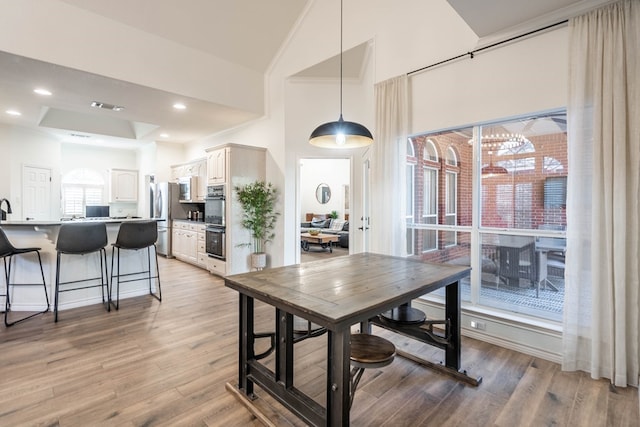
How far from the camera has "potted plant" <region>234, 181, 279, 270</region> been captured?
5199mm

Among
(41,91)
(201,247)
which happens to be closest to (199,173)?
(201,247)

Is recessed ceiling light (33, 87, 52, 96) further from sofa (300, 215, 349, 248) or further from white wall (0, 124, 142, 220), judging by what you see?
sofa (300, 215, 349, 248)

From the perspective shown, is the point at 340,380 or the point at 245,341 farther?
the point at 245,341

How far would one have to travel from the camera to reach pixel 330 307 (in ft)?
5.01

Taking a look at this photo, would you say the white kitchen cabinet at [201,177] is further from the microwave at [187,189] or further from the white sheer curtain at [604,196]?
the white sheer curtain at [604,196]

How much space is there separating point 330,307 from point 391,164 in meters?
2.40

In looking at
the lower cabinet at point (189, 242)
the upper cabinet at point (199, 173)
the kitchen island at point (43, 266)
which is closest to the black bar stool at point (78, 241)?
the kitchen island at point (43, 266)

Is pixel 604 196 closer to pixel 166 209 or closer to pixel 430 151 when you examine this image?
pixel 430 151

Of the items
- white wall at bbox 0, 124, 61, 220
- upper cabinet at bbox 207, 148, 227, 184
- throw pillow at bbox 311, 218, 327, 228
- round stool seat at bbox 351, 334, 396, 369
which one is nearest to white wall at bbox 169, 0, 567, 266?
upper cabinet at bbox 207, 148, 227, 184

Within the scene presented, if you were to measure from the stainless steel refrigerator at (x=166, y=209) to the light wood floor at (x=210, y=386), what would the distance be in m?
4.05

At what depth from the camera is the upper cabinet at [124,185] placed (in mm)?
8297

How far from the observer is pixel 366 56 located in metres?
4.23

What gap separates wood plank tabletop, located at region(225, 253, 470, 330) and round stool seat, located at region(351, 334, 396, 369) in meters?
0.33

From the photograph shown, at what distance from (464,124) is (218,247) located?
4.30 metres
